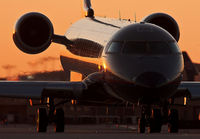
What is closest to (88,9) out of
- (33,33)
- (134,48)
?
(33,33)

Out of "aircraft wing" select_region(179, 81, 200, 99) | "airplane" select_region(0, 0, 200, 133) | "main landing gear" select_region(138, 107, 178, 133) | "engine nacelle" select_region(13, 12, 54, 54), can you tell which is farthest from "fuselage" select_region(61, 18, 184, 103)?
"engine nacelle" select_region(13, 12, 54, 54)

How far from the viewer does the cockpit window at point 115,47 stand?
26142 millimetres

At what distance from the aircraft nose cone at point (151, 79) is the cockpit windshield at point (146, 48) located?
146 cm

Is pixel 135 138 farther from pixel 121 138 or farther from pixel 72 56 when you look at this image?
pixel 72 56

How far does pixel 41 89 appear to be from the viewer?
2942 cm

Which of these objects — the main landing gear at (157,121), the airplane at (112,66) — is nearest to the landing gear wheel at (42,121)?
the airplane at (112,66)

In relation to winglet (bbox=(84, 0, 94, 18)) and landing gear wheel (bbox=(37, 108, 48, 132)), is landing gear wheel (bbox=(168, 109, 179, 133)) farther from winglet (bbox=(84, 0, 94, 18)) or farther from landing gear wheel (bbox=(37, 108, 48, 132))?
winglet (bbox=(84, 0, 94, 18))

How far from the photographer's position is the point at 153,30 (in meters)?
26.5

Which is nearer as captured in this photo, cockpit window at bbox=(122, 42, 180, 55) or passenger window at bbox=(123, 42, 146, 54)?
cockpit window at bbox=(122, 42, 180, 55)

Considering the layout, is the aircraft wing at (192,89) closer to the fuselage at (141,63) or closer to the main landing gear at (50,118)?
the fuselage at (141,63)

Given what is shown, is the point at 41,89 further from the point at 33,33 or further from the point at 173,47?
the point at 173,47

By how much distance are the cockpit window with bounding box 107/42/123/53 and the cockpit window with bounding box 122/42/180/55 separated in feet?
0.70

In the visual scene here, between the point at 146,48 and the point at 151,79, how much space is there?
2.02m

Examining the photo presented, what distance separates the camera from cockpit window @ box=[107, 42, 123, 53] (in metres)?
26.1
